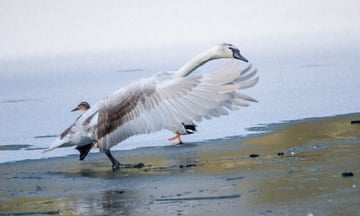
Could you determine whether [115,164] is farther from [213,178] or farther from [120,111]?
[213,178]

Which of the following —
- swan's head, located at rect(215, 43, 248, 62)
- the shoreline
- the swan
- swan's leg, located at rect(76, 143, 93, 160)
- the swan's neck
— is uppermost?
swan's head, located at rect(215, 43, 248, 62)

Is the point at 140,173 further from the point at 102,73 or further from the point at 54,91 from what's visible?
the point at 102,73

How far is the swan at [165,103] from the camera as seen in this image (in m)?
7.64

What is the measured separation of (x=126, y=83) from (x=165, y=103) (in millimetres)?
7728

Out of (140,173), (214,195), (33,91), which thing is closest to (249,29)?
(33,91)

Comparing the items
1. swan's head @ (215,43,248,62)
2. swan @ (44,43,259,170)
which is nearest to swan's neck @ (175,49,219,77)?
swan @ (44,43,259,170)

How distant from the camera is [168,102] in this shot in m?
7.95

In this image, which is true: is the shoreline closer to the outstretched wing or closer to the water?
the outstretched wing

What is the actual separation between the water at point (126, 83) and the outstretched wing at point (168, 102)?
1853 millimetres

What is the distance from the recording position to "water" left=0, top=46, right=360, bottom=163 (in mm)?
11289

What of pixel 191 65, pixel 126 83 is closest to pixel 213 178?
pixel 191 65

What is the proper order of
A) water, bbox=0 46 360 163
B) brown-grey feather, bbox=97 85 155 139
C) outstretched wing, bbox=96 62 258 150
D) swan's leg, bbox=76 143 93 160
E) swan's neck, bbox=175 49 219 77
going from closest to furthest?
outstretched wing, bbox=96 62 258 150 → brown-grey feather, bbox=97 85 155 139 → swan's neck, bbox=175 49 219 77 → swan's leg, bbox=76 143 93 160 → water, bbox=0 46 360 163

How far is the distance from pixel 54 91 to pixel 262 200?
9.43 metres

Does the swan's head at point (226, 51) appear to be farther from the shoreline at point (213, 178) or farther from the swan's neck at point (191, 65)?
the shoreline at point (213, 178)
